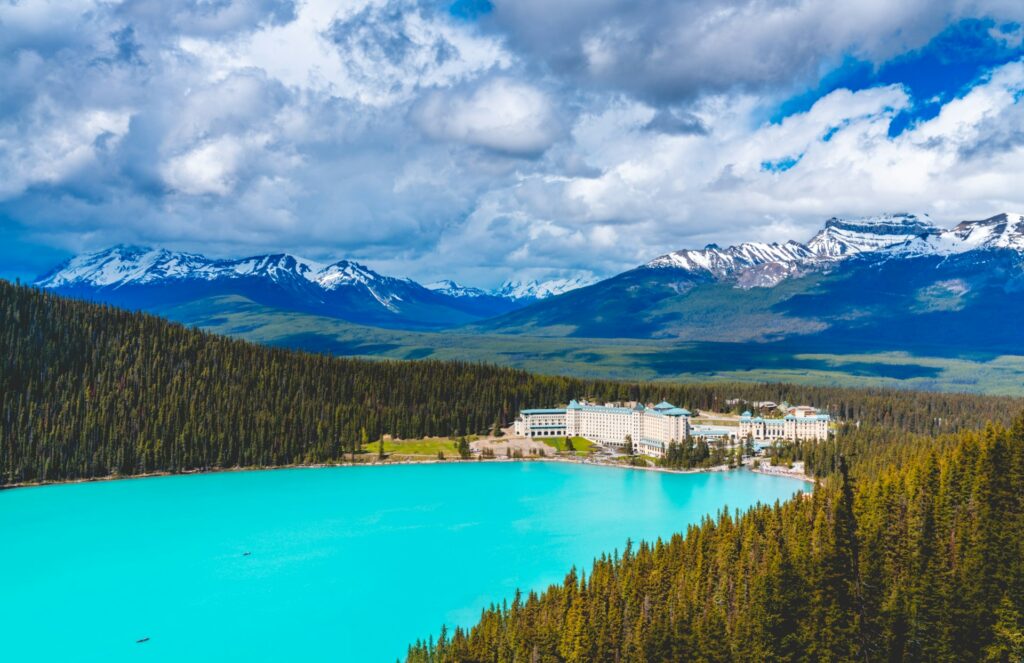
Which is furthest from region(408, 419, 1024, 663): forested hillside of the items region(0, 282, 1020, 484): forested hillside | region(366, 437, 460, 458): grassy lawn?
region(0, 282, 1020, 484): forested hillside

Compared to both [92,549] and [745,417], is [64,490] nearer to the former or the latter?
[92,549]

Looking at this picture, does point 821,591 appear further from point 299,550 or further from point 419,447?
point 419,447

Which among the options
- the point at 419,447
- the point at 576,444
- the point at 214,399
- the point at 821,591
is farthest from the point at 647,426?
the point at 821,591

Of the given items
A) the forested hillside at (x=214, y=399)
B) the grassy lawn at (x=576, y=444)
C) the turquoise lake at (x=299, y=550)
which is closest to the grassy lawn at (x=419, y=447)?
the forested hillside at (x=214, y=399)

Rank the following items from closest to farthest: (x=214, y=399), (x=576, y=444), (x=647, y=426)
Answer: (x=214, y=399), (x=647, y=426), (x=576, y=444)

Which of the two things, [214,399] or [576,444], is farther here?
[576,444]

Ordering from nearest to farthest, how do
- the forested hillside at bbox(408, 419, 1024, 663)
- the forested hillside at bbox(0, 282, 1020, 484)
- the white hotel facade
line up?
the forested hillside at bbox(408, 419, 1024, 663) < the forested hillside at bbox(0, 282, 1020, 484) < the white hotel facade

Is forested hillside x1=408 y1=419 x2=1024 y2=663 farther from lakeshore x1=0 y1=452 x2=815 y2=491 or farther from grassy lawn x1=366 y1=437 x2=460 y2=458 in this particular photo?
grassy lawn x1=366 y1=437 x2=460 y2=458

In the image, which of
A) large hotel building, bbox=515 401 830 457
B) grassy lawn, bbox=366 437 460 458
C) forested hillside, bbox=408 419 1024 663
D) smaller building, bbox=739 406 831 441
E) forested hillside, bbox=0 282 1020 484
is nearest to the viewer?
forested hillside, bbox=408 419 1024 663
